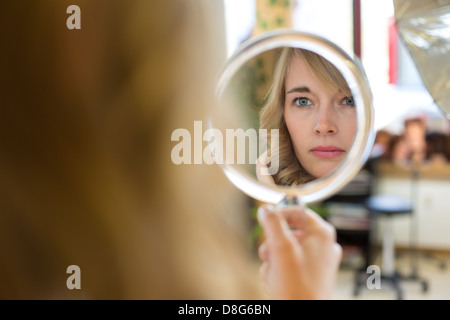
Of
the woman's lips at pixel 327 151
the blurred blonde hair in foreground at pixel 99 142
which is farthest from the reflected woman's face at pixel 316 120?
the blurred blonde hair in foreground at pixel 99 142

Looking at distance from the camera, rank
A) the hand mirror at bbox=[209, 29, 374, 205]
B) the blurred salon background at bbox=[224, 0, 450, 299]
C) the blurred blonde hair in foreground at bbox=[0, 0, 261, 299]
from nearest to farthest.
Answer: the hand mirror at bbox=[209, 29, 374, 205], the blurred blonde hair in foreground at bbox=[0, 0, 261, 299], the blurred salon background at bbox=[224, 0, 450, 299]

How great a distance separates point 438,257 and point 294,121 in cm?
281

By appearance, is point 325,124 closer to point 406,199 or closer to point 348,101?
point 348,101

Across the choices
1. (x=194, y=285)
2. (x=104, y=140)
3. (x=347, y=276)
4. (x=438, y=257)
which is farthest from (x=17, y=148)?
(x=438, y=257)

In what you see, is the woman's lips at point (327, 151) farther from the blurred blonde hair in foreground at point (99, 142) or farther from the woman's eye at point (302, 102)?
the blurred blonde hair in foreground at point (99, 142)

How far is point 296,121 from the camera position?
→ 1.32 ft

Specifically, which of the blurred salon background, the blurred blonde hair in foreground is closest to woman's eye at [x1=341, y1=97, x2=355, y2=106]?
the blurred blonde hair in foreground

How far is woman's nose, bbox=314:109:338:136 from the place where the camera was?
40 centimetres

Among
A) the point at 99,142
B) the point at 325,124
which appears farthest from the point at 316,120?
the point at 99,142

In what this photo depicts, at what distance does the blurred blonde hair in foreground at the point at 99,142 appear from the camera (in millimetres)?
656

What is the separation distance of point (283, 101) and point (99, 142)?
0.38 meters

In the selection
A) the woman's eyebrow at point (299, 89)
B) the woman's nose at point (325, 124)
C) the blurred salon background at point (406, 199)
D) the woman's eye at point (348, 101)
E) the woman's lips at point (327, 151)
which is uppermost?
the woman's eyebrow at point (299, 89)

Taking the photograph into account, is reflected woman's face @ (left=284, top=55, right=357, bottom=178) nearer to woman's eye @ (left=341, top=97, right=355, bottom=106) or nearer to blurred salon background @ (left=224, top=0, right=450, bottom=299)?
woman's eye @ (left=341, top=97, right=355, bottom=106)
